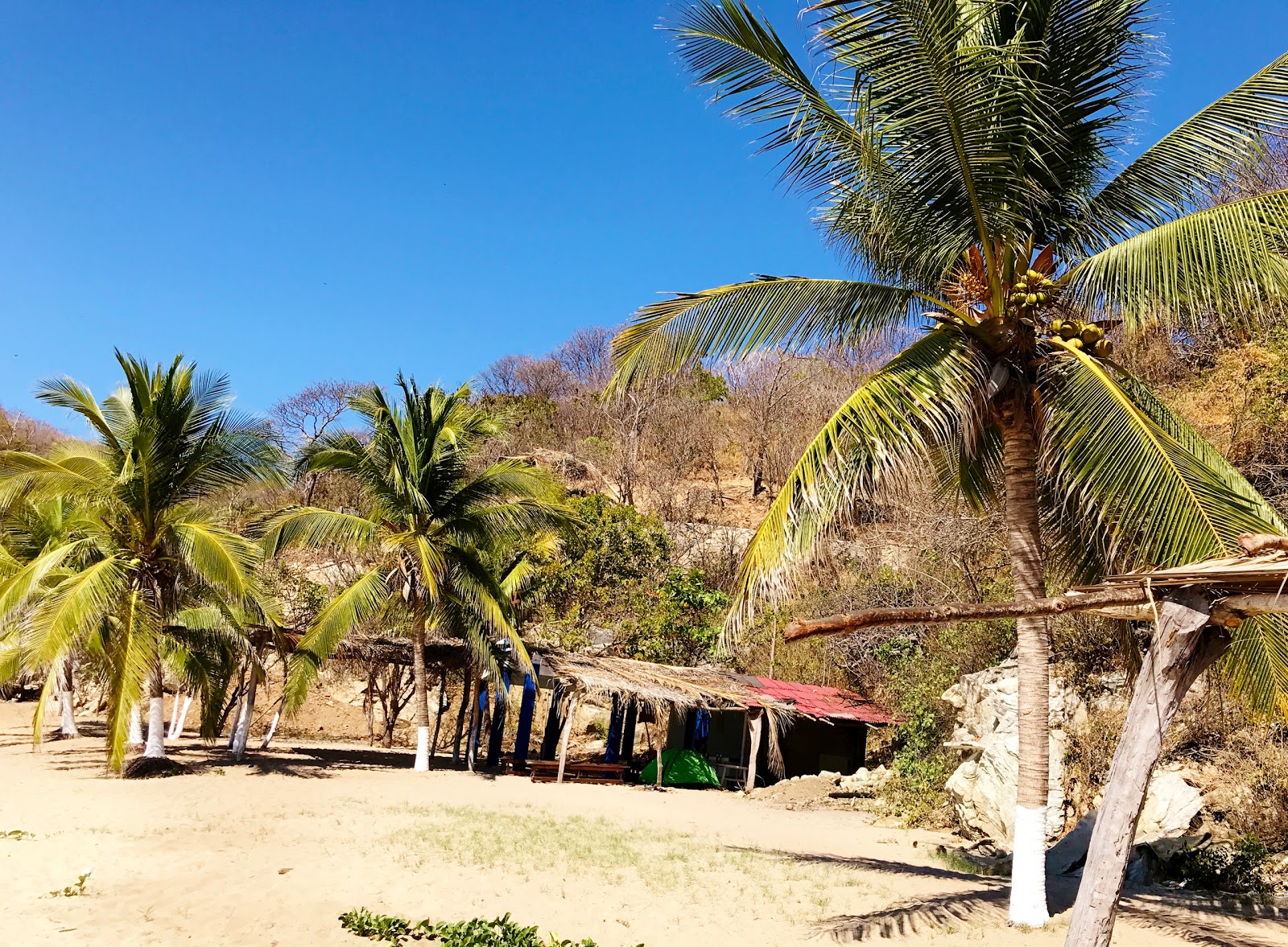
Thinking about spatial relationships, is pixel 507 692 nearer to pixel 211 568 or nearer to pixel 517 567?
pixel 517 567

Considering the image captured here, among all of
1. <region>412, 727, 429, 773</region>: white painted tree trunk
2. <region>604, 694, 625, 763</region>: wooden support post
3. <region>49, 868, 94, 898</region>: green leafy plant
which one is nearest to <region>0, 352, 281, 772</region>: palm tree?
<region>412, 727, 429, 773</region>: white painted tree trunk

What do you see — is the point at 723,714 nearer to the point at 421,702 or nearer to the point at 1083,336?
the point at 421,702

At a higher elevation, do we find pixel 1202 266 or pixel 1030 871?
pixel 1202 266

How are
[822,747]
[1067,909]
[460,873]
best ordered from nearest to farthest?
1. [1067,909]
2. [460,873]
3. [822,747]

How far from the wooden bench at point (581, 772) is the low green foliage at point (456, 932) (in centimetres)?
1180

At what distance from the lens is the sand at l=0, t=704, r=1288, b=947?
7.30 m

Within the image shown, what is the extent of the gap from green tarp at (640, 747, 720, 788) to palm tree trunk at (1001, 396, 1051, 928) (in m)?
14.0

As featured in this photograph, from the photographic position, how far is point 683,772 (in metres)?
21.0

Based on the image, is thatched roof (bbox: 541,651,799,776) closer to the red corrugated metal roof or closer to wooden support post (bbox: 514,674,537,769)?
the red corrugated metal roof

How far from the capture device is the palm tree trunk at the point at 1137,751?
13.9 ft

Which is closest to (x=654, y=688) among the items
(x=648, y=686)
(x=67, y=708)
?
(x=648, y=686)

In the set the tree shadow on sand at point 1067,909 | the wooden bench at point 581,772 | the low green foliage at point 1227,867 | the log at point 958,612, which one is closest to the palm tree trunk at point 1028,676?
the tree shadow on sand at point 1067,909

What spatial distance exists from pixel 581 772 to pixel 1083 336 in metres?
15.4

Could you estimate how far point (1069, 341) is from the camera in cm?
724
